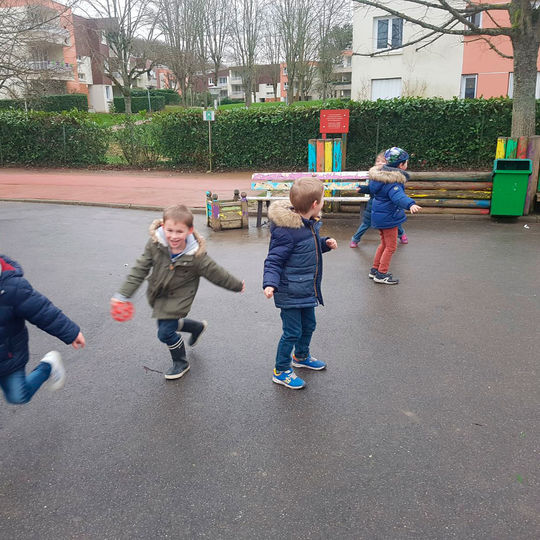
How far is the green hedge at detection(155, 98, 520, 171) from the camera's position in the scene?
14.5m

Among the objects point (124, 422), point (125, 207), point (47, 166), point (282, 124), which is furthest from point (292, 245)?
point (47, 166)

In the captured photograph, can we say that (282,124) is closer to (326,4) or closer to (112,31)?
(326,4)

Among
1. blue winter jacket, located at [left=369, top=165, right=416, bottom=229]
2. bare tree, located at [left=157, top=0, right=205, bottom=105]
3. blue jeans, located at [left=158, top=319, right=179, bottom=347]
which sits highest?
bare tree, located at [left=157, top=0, right=205, bottom=105]

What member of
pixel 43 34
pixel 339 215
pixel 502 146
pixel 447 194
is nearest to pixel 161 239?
pixel 339 215

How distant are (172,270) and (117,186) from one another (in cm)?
1224

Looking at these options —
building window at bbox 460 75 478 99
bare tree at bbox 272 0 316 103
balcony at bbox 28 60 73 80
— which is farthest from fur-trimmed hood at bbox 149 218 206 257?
bare tree at bbox 272 0 316 103

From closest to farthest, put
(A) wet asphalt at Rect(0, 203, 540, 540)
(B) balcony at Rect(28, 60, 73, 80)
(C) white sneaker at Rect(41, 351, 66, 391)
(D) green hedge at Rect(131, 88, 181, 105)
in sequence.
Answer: (A) wet asphalt at Rect(0, 203, 540, 540), (C) white sneaker at Rect(41, 351, 66, 391), (B) balcony at Rect(28, 60, 73, 80), (D) green hedge at Rect(131, 88, 181, 105)

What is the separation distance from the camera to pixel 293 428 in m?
3.22

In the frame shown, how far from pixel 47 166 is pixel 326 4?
70.4ft

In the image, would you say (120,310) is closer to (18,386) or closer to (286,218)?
(18,386)

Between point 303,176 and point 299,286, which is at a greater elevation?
point 303,176

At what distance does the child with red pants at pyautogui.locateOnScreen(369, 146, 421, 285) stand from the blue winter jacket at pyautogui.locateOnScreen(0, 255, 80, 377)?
404 cm

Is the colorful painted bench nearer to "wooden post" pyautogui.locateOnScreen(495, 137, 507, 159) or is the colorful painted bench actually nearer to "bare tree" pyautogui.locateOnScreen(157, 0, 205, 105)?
"wooden post" pyautogui.locateOnScreen(495, 137, 507, 159)

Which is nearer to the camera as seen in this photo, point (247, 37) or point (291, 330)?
Result: point (291, 330)
